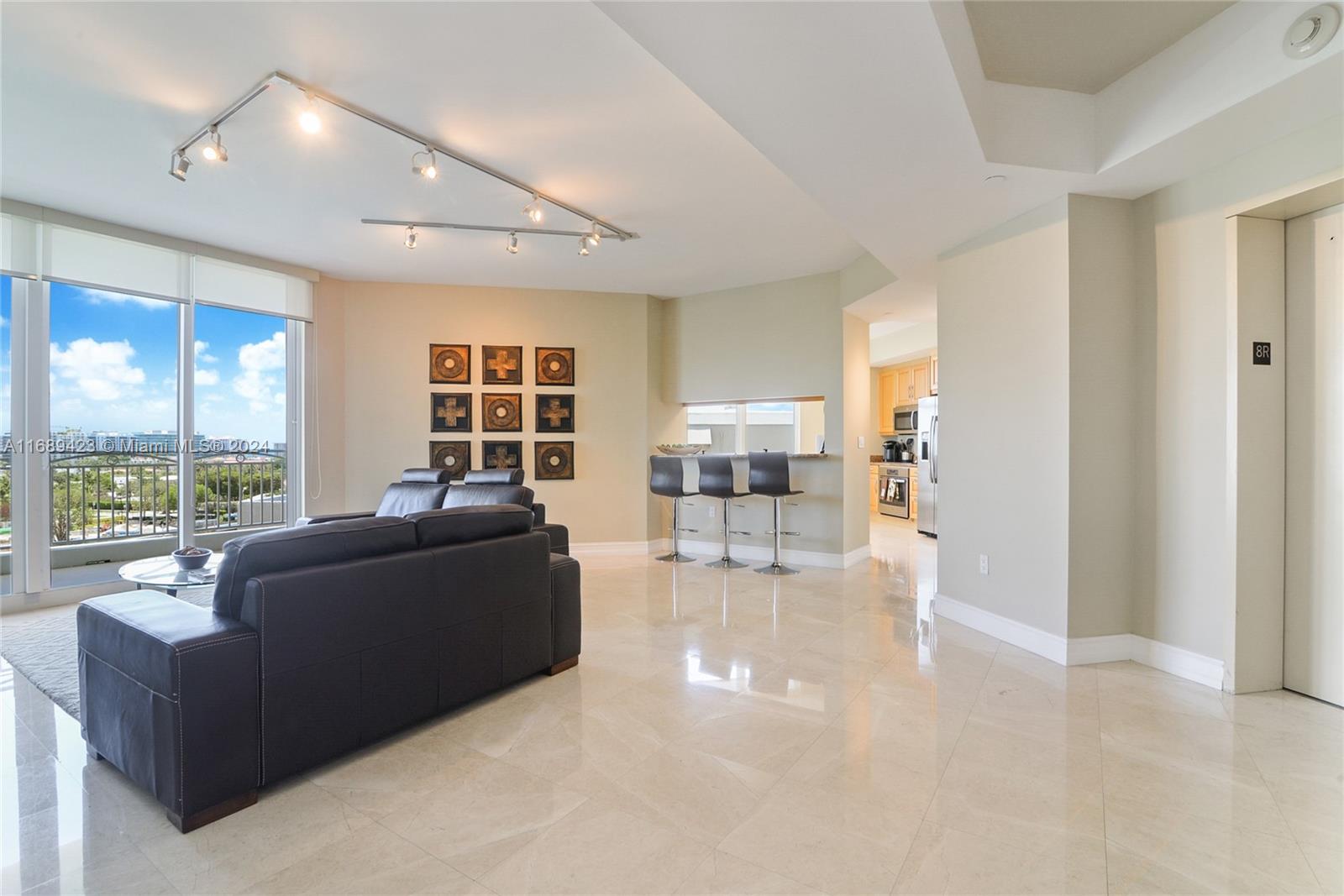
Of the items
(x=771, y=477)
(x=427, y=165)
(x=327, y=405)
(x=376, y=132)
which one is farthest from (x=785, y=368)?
(x=327, y=405)

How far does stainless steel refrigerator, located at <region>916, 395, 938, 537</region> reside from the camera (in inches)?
299

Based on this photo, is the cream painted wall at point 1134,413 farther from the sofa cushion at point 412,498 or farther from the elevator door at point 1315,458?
the sofa cushion at point 412,498

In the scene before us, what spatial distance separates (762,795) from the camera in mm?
1943

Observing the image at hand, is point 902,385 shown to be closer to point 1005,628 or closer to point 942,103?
point 1005,628

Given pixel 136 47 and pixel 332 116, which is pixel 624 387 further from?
pixel 136 47

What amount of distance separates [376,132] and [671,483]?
3710 millimetres

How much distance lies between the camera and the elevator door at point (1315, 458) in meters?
2.63

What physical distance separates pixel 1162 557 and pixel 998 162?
2196 millimetres

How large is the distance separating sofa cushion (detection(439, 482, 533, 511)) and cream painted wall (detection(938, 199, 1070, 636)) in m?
2.95

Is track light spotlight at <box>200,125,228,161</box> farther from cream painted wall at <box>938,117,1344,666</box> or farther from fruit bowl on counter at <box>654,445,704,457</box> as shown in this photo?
fruit bowl on counter at <box>654,445,704,457</box>

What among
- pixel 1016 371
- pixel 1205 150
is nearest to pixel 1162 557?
pixel 1016 371

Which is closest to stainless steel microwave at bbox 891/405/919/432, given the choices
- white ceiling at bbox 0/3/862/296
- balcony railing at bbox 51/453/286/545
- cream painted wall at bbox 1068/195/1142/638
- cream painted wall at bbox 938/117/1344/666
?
white ceiling at bbox 0/3/862/296

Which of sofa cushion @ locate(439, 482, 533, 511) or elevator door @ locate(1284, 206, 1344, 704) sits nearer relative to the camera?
elevator door @ locate(1284, 206, 1344, 704)

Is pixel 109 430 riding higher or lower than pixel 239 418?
lower
